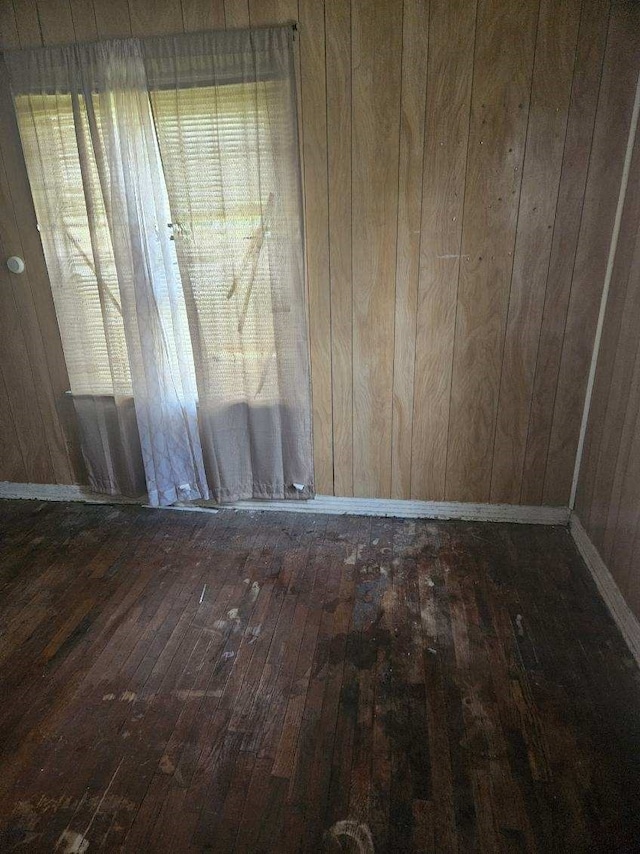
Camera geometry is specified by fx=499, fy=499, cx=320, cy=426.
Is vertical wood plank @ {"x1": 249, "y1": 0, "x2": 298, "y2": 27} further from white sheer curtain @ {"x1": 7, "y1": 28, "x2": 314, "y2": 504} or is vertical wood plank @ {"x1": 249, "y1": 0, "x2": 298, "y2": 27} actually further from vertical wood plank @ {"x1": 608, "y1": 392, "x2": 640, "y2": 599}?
vertical wood plank @ {"x1": 608, "y1": 392, "x2": 640, "y2": 599}

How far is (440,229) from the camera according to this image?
2.13 meters

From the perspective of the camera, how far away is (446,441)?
2.43m

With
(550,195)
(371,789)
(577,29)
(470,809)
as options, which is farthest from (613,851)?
(577,29)

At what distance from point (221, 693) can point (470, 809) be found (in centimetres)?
79

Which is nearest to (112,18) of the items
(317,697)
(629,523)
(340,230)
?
(340,230)

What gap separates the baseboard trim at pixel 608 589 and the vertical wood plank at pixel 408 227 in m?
0.80

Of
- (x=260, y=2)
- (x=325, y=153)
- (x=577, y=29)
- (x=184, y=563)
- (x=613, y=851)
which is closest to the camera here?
(x=613, y=851)

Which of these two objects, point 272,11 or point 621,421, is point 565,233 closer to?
point 621,421

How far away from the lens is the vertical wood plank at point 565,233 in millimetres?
1847

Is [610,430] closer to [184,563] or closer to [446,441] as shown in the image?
[446,441]

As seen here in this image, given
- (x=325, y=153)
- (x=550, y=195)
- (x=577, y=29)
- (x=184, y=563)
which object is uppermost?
(x=577, y=29)

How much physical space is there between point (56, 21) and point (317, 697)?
283cm

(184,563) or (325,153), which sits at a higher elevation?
(325,153)

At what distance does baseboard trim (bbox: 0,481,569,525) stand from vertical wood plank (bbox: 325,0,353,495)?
0.11 meters
